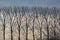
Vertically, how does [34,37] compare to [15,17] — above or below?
below

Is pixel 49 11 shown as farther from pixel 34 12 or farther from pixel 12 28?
pixel 12 28


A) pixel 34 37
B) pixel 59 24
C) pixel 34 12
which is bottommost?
pixel 34 37

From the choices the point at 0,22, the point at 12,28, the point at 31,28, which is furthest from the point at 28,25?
the point at 0,22

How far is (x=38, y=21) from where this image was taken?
3.47 ft

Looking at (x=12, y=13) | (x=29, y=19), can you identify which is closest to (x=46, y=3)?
(x=29, y=19)

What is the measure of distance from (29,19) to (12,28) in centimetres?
16

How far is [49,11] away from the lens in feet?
3.44

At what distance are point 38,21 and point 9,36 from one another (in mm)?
276

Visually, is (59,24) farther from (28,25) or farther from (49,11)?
(28,25)

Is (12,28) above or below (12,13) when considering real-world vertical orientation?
below

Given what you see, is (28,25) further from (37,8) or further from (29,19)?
(37,8)

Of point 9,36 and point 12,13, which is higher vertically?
point 12,13

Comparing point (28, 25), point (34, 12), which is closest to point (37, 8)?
point (34, 12)

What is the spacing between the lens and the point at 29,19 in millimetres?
1051
